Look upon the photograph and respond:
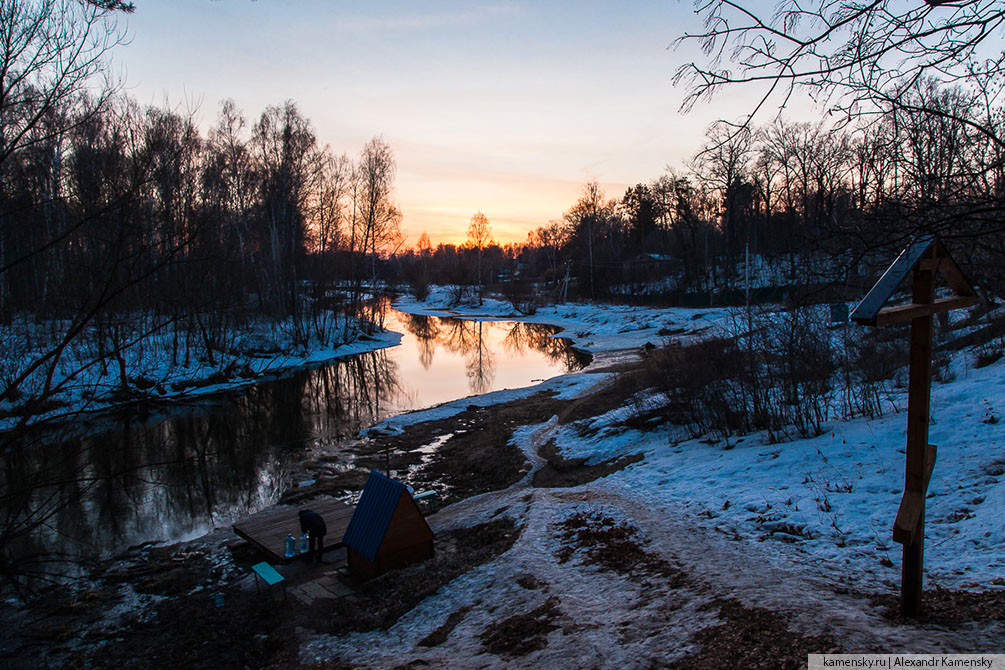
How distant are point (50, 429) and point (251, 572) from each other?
5.02 metres

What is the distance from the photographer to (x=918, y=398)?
4.34 m

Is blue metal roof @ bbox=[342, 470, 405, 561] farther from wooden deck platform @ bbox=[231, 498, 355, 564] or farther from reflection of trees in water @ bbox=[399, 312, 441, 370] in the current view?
reflection of trees in water @ bbox=[399, 312, 441, 370]

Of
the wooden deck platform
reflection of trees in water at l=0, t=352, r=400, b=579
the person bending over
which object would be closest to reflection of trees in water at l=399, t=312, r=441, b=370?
reflection of trees in water at l=0, t=352, r=400, b=579

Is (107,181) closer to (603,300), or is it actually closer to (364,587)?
(364,587)

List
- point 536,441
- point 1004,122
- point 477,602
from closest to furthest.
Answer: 1. point 1004,122
2. point 477,602
3. point 536,441

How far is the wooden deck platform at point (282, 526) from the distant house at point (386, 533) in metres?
1.44

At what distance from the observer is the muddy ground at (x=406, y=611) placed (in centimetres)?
468

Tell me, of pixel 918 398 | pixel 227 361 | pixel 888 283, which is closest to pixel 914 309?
pixel 888 283

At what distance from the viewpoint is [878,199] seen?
17.5ft

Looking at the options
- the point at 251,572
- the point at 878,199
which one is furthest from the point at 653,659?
the point at 251,572

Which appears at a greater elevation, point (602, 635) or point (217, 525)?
point (602, 635)

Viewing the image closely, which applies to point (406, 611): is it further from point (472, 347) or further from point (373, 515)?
point (472, 347)

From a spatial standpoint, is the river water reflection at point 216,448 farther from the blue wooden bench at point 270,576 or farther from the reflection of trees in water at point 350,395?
the blue wooden bench at point 270,576

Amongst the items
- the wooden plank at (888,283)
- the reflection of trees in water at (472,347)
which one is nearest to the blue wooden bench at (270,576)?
the wooden plank at (888,283)
